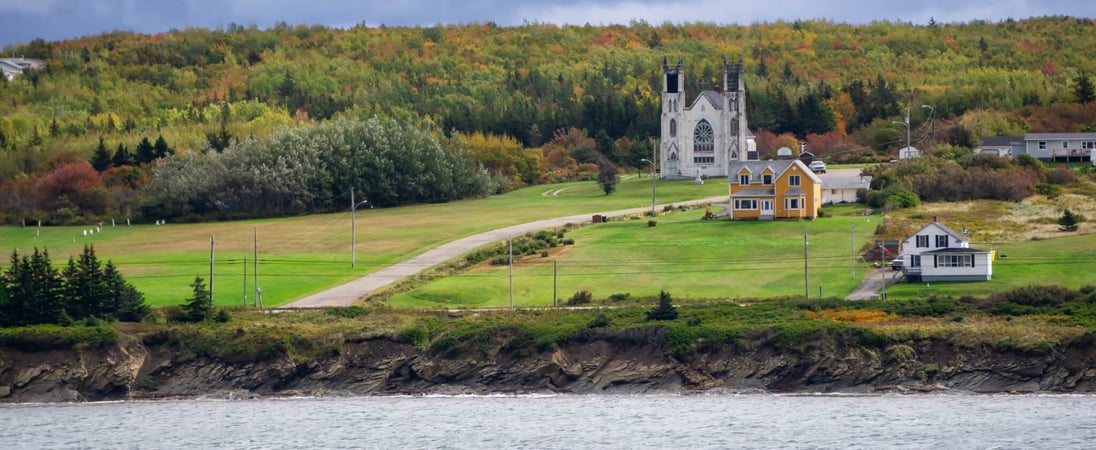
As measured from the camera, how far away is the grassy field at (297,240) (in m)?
83.2

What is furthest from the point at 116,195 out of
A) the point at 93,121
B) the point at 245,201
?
the point at 93,121

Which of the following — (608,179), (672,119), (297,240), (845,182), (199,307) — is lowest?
(199,307)

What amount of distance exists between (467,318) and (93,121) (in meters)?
101

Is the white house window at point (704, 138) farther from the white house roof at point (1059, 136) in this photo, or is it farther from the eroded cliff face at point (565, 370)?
the eroded cliff face at point (565, 370)

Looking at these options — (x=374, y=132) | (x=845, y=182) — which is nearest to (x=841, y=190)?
(x=845, y=182)

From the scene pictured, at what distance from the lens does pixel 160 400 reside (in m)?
64.1

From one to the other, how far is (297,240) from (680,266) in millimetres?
27517

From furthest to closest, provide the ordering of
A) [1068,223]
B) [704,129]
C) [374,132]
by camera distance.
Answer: [704,129], [374,132], [1068,223]

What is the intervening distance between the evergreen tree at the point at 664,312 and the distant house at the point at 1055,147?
222 ft

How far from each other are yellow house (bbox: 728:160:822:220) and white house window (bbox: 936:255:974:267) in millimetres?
23189

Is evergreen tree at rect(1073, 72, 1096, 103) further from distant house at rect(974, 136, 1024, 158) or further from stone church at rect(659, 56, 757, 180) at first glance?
stone church at rect(659, 56, 757, 180)

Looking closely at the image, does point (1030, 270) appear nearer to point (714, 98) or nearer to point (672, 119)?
point (714, 98)

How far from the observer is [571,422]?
5588 centimetres

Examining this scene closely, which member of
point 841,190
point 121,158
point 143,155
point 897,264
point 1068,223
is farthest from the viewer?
point 143,155
